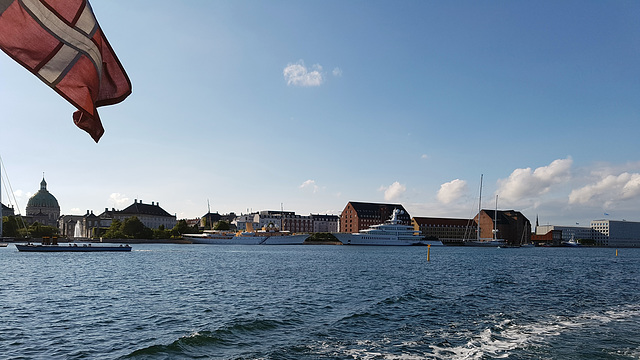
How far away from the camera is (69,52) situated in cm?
375

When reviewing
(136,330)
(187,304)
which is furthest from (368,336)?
(187,304)

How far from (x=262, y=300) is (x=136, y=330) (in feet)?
29.8

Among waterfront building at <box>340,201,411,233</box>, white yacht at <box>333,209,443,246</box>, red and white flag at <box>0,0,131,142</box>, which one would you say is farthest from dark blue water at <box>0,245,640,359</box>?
waterfront building at <box>340,201,411,233</box>

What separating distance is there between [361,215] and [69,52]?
187 meters

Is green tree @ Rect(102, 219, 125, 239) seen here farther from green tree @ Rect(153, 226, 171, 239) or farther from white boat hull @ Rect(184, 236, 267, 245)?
white boat hull @ Rect(184, 236, 267, 245)

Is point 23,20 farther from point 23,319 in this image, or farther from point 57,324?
point 23,319

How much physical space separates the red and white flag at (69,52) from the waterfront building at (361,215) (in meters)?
185

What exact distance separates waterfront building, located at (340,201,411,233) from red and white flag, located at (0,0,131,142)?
185m

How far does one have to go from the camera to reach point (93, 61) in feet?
12.8

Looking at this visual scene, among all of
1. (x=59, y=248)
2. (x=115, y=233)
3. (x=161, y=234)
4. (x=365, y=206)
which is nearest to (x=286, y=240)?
(x=365, y=206)

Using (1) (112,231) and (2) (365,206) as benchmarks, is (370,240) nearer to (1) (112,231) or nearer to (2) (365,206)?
(2) (365,206)

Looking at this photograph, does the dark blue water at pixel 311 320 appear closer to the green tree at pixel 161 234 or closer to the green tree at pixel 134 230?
the green tree at pixel 134 230

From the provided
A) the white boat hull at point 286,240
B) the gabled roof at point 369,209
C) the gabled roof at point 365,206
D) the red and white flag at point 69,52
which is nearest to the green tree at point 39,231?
the white boat hull at point 286,240

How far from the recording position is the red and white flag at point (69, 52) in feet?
11.5
